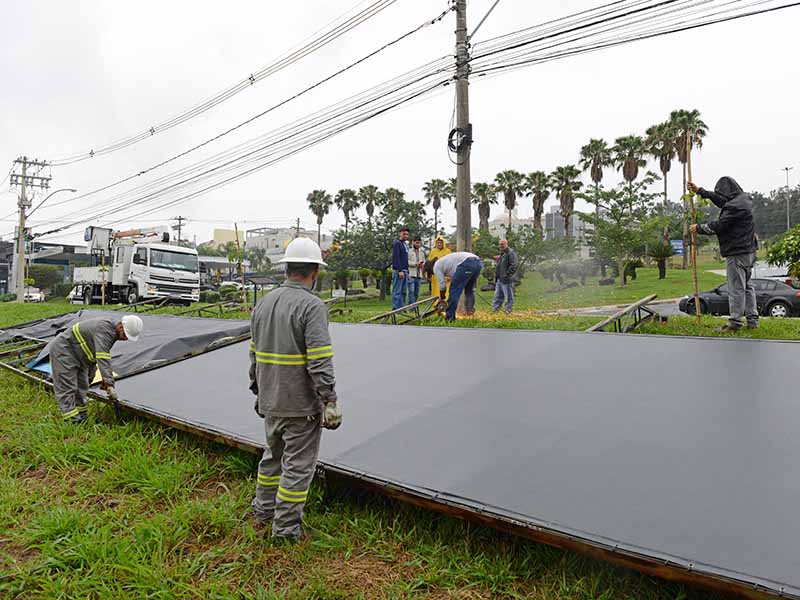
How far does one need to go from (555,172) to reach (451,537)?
127ft

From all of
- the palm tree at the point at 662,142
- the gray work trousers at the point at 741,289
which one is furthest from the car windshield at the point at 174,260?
the palm tree at the point at 662,142

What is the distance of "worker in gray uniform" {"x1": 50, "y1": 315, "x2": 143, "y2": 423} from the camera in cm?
484

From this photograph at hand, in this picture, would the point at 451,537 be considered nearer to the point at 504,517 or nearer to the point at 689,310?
the point at 504,517

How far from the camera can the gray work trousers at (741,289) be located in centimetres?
548

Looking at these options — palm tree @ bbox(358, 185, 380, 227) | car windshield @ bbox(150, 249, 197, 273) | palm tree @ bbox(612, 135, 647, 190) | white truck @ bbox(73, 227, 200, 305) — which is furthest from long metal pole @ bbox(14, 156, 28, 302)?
palm tree @ bbox(612, 135, 647, 190)

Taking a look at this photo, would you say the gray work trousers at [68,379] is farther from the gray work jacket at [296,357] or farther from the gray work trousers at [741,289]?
the gray work trousers at [741,289]

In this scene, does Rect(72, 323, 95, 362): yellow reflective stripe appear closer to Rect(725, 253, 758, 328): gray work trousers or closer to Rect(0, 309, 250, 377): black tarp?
Rect(0, 309, 250, 377): black tarp

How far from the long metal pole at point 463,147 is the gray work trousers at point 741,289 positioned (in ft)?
16.5

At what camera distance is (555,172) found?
126ft

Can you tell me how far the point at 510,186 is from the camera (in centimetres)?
3991

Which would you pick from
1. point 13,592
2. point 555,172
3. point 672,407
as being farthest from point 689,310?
point 555,172

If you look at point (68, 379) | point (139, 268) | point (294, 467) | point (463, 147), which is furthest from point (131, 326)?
point (139, 268)

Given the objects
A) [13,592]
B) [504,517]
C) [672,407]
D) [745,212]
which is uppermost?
[745,212]

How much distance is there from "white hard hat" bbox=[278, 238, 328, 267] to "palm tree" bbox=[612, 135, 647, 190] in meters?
37.2
